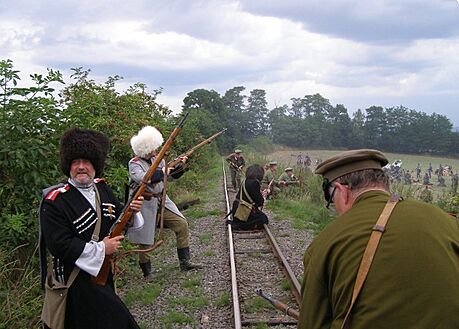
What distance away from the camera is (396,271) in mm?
2105

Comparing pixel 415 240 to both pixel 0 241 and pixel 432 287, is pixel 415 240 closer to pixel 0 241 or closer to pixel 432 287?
pixel 432 287

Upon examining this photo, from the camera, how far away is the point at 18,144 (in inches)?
215

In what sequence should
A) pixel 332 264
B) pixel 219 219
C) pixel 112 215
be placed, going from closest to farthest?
pixel 332 264 < pixel 112 215 < pixel 219 219

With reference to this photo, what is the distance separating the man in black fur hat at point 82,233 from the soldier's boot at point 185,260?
4.08 m

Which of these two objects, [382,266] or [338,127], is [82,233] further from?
[338,127]

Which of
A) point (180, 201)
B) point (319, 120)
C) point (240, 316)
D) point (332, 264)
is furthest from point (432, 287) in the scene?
point (319, 120)

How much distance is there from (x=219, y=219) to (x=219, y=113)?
48574 millimetres

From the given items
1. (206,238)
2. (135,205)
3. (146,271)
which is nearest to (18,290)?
(135,205)

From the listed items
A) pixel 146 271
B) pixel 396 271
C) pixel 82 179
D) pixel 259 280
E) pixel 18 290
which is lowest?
pixel 259 280

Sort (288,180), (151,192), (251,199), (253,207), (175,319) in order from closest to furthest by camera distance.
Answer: (175,319)
(151,192)
(251,199)
(253,207)
(288,180)

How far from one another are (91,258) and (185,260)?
15.2 feet

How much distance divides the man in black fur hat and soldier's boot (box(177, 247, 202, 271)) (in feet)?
13.4

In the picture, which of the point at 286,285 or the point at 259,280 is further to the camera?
the point at 259,280

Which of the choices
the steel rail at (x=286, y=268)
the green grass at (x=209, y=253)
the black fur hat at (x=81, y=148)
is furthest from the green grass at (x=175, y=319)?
the green grass at (x=209, y=253)
